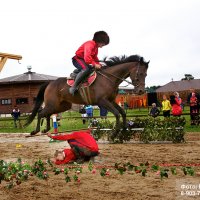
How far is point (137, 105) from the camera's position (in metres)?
40.2

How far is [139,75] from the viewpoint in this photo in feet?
25.7

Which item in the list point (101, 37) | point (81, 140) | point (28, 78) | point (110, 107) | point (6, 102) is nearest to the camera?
point (101, 37)

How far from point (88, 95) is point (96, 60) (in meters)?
0.78

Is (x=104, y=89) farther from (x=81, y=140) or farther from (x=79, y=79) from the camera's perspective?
(x=81, y=140)

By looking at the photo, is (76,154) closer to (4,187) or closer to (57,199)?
(4,187)

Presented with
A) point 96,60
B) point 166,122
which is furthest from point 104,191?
point 166,122

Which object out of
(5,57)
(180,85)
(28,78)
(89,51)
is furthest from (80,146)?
(180,85)

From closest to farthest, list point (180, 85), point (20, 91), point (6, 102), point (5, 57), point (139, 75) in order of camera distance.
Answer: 1. point (139, 75)
2. point (5, 57)
3. point (20, 91)
4. point (6, 102)
5. point (180, 85)

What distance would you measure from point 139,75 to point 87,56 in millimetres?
1284

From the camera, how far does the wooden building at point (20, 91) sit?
149 ft

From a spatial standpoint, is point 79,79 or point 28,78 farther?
point 28,78

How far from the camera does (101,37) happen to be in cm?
727

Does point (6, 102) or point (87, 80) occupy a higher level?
point (6, 102)

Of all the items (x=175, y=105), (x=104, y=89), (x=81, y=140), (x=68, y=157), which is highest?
(x=104, y=89)
